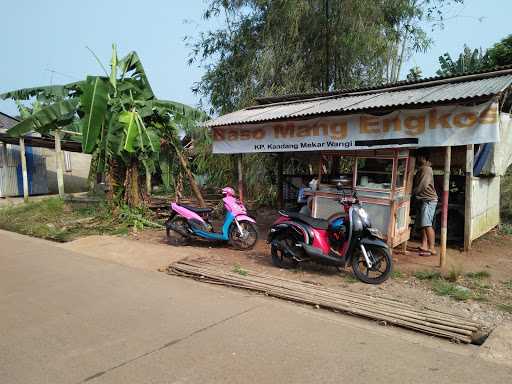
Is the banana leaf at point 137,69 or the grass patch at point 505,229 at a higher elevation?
the banana leaf at point 137,69

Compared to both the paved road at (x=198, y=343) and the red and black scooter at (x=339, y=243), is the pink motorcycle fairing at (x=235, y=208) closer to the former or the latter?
the red and black scooter at (x=339, y=243)

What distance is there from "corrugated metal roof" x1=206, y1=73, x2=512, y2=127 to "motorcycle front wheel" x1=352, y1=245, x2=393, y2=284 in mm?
2261

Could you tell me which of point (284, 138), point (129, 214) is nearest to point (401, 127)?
point (284, 138)

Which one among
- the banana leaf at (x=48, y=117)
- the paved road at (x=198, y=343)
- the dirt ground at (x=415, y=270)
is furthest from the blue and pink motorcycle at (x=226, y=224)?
the banana leaf at (x=48, y=117)

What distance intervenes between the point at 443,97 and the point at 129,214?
25.8ft

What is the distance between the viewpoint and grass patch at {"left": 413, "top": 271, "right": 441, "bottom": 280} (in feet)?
19.8

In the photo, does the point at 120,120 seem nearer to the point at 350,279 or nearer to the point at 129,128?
the point at 129,128

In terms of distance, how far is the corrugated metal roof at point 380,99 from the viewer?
19.4 ft

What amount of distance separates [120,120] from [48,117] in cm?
204

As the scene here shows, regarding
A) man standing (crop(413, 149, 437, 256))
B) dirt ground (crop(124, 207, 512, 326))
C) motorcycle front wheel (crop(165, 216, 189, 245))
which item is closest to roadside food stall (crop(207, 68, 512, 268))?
man standing (crop(413, 149, 437, 256))

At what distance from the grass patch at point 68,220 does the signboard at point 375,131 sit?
3.51 meters

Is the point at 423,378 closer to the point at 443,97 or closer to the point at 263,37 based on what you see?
the point at 443,97

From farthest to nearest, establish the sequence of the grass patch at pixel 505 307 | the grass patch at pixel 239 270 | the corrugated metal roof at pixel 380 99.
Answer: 1. the grass patch at pixel 239 270
2. the corrugated metal roof at pixel 380 99
3. the grass patch at pixel 505 307

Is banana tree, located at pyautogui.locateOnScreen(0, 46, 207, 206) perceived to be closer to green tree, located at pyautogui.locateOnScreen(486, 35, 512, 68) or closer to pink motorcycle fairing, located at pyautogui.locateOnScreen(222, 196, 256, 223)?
pink motorcycle fairing, located at pyautogui.locateOnScreen(222, 196, 256, 223)
